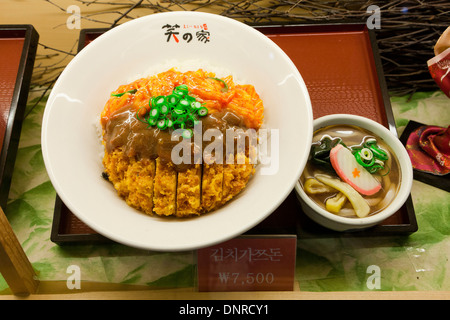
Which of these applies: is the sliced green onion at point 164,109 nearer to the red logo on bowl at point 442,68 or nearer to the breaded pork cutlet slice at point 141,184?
the breaded pork cutlet slice at point 141,184

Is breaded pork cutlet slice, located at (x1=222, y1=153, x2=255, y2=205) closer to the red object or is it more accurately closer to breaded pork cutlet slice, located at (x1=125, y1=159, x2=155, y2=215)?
breaded pork cutlet slice, located at (x1=125, y1=159, x2=155, y2=215)

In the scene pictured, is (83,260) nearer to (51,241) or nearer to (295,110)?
(51,241)

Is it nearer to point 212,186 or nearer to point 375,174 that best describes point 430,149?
point 375,174

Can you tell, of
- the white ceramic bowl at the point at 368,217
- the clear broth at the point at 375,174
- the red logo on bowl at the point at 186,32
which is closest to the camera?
the white ceramic bowl at the point at 368,217

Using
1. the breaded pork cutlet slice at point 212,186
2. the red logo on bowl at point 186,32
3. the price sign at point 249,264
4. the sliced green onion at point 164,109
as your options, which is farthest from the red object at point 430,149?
the sliced green onion at point 164,109

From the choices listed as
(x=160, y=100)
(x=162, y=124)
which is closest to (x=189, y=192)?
(x=162, y=124)

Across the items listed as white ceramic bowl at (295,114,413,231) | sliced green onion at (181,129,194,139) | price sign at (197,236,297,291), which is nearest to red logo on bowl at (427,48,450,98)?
white ceramic bowl at (295,114,413,231)

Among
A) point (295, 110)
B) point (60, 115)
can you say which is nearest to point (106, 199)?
point (60, 115)
